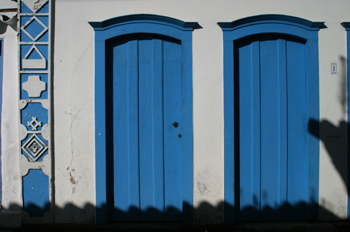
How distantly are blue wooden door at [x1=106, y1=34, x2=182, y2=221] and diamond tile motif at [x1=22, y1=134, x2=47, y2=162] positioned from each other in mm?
916

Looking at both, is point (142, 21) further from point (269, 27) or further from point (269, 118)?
point (269, 118)

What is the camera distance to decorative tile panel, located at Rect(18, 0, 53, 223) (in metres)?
3.52

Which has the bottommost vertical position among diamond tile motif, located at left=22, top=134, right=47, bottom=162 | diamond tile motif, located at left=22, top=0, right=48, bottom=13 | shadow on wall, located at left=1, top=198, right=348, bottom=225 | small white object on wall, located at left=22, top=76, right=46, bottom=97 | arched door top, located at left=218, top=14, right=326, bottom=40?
shadow on wall, located at left=1, top=198, right=348, bottom=225

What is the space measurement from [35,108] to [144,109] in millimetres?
1482

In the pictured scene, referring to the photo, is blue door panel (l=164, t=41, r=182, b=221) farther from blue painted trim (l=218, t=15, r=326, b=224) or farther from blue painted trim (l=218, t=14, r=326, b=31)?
blue painted trim (l=218, t=14, r=326, b=31)

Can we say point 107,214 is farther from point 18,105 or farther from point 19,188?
point 18,105

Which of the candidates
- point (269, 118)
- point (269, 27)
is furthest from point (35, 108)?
point (269, 27)

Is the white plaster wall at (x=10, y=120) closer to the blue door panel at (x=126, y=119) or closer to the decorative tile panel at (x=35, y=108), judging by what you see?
the decorative tile panel at (x=35, y=108)

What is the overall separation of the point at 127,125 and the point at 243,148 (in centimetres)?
165

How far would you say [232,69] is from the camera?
350 centimetres

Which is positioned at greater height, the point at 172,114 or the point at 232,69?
the point at 232,69

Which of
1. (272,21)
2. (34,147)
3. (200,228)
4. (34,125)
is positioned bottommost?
(200,228)

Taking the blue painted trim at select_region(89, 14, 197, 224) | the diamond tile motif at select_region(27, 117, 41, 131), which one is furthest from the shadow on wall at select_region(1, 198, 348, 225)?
the diamond tile motif at select_region(27, 117, 41, 131)

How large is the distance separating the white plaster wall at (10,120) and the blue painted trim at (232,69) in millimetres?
2887
